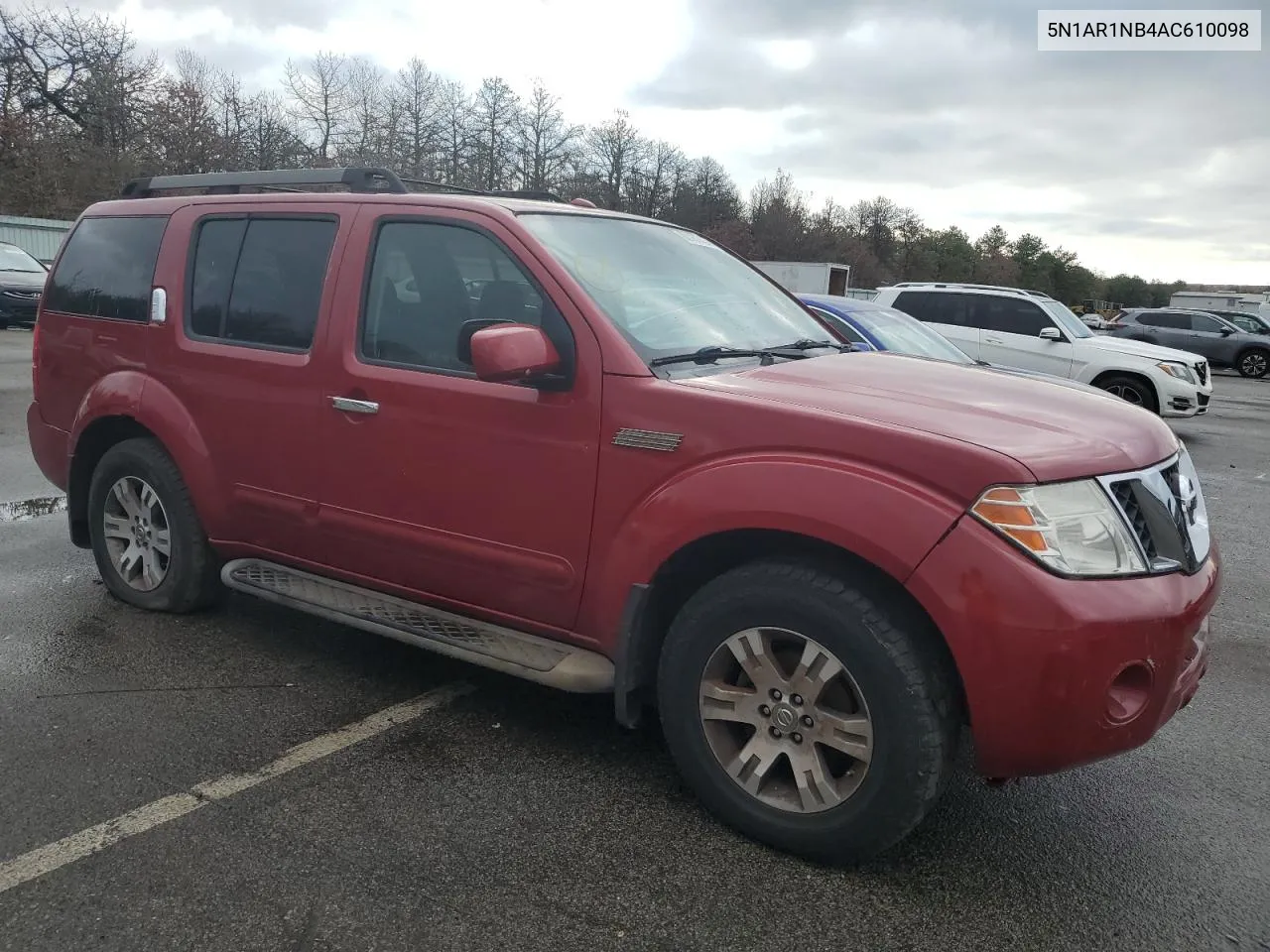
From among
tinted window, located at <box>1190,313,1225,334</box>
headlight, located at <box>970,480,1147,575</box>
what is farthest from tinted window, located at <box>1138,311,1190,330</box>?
headlight, located at <box>970,480,1147,575</box>

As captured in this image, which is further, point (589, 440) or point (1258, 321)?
point (1258, 321)

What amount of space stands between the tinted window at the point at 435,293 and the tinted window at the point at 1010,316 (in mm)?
11684

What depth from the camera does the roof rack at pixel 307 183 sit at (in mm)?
4102

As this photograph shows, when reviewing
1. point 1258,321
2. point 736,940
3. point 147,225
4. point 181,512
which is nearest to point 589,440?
point 736,940

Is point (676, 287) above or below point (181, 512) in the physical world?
above

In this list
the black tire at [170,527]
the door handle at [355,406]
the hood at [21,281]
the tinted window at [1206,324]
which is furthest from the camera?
the tinted window at [1206,324]

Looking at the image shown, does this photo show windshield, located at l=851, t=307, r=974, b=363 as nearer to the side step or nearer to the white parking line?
the side step

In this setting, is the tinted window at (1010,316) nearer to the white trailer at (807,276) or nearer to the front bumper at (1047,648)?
the front bumper at (1047,648)

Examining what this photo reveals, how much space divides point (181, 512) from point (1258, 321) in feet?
104

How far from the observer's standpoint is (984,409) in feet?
9.64

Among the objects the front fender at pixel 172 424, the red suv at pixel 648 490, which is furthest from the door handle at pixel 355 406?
the front fender at pixel 172 424

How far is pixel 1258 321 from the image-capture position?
2880 cm

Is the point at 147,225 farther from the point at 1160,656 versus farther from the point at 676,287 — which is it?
the point at 1160,656

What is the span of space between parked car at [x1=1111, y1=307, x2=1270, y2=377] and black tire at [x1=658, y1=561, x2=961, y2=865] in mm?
26517
